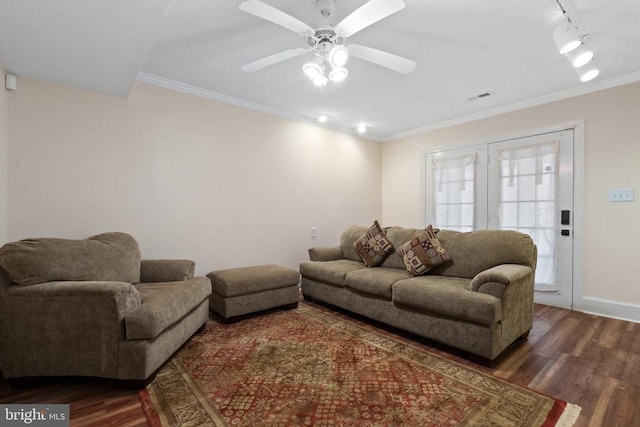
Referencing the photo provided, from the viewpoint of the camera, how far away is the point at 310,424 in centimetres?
154

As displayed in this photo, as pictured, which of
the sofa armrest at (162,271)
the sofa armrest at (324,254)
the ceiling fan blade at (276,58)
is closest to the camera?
the ceiling fan blade at (276,58)

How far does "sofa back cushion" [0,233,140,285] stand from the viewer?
72.9 inches

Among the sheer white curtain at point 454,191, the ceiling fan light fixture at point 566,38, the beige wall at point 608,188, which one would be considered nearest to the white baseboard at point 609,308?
the beige wall at point 608,188

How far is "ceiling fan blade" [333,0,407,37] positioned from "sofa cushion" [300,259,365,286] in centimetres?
231

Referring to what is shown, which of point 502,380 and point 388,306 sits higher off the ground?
point 388,306

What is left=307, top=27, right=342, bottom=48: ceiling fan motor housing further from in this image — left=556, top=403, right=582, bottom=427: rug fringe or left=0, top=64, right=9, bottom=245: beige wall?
left=556, top=403, right=582, bottom=427: rug fringe

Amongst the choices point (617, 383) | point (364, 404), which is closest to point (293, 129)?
point (364, 404)

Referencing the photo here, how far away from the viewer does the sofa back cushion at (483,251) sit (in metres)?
2.66

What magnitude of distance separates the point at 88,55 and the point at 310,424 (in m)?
2.94

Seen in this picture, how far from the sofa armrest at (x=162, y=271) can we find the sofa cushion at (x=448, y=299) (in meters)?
1.98

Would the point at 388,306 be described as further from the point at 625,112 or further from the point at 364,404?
the point at 625,112

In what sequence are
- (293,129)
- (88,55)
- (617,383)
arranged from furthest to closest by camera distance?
(293,129), (88,55), (617,383)

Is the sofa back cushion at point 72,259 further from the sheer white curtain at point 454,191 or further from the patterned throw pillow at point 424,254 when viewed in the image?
the sheer white curtain at point 454,191

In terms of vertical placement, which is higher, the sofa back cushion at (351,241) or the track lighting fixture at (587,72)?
the track lighting fixture at (587,72)
